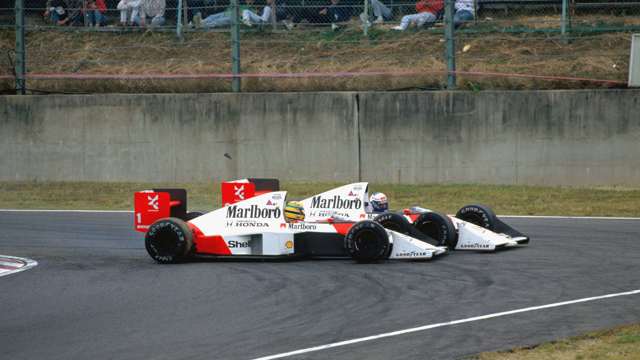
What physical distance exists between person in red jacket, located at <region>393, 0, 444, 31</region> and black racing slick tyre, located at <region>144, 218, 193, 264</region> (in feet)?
32.4

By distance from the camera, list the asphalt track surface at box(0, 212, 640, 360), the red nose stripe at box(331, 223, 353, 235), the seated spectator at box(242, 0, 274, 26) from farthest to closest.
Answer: the seated spectator at box(242, 0, 274, 26), the red nose stripe at box(331, 223, 353, 235), the asphalt track surface at box(0, 212, 640, 360)

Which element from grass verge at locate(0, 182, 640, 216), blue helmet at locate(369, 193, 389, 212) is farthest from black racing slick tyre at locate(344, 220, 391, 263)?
grass verge at locate(0, 182, 640, 216)

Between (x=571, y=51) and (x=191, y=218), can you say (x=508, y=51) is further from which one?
(x=191, y=218)

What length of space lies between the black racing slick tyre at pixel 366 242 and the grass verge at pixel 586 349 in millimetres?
4084

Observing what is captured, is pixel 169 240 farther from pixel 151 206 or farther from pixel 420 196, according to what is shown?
pixel 420 196

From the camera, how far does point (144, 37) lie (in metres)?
22.7

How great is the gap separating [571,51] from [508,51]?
124 cm

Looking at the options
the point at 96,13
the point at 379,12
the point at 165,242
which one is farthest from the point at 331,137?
the point at 165,242

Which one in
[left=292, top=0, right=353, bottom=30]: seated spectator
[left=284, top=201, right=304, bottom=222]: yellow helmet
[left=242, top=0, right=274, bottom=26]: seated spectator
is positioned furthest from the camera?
[left=242, top=0, right=274, bottom=26]: seated spectator

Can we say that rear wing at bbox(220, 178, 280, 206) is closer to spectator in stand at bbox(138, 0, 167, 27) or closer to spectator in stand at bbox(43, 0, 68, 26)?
spectator in stand at bbox(138, 0, 167, 27)

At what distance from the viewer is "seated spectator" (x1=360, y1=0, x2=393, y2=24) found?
70.4ft

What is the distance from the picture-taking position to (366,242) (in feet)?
42.0

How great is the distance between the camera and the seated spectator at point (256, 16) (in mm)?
21703

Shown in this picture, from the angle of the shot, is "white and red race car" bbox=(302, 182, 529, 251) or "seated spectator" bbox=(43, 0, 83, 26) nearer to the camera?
"white and red race car" bbox=(302, 182, 529, 251)
